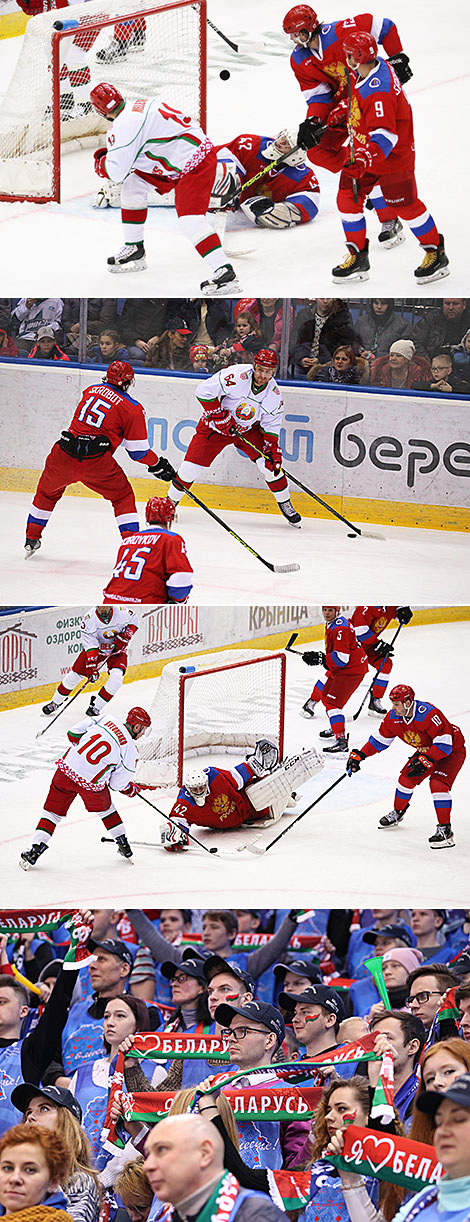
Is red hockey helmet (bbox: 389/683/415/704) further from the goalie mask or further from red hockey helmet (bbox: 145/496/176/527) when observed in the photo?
red hockey helmet (bbox: 145/496/176/527)

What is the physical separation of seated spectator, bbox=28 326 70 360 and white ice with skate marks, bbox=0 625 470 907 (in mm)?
1949

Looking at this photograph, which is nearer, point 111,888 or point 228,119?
point 111,888

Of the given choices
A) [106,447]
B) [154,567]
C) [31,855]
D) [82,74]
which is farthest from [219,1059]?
[82,74]

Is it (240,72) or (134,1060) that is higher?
(240,72)

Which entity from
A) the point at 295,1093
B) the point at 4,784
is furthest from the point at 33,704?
the point at 295,1093

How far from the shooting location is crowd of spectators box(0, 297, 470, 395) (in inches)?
343

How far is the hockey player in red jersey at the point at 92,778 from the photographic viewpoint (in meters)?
6.87

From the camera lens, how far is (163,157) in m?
7.79

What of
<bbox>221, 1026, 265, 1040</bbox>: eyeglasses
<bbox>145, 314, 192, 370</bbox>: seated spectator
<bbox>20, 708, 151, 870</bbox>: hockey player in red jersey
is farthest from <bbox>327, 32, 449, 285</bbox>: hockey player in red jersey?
<bbox>221, 1026, 265, 1040</bbox>: eyeglasses

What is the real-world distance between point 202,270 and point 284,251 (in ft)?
1.54

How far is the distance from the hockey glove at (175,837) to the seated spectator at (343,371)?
2.83 m

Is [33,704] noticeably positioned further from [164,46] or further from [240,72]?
[240,72]

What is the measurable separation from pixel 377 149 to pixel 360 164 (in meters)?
0.11

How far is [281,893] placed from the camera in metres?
6.96
